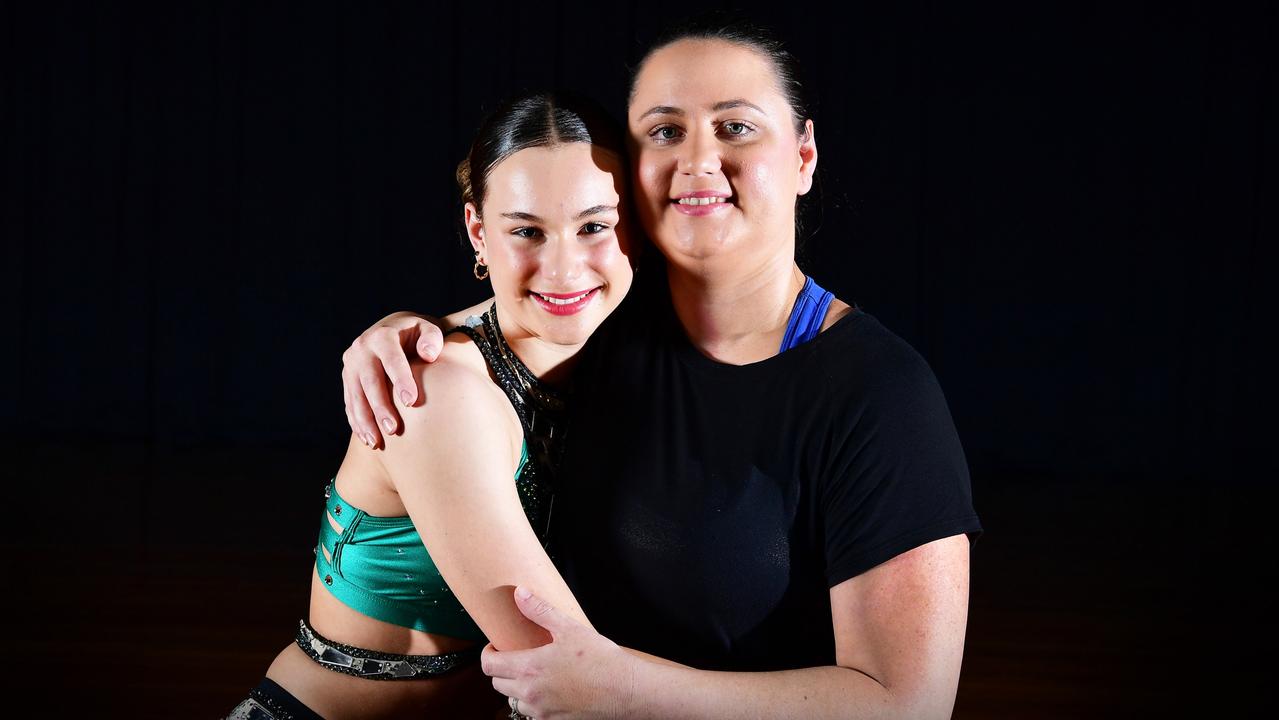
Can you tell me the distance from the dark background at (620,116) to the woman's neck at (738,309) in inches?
156

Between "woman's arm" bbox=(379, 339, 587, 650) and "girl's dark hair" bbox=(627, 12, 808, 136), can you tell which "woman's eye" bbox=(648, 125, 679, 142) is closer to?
"girl's dark hair" bbox=(627, 12, 808, 136)

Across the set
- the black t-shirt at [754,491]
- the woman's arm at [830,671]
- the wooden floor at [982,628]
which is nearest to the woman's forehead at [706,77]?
the black t-shirt at [754,491]

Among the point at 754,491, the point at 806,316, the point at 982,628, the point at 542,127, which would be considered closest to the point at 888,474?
the point at 754,491

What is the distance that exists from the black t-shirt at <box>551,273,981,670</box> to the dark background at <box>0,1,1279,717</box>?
12.9 feet

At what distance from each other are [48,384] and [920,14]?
5942 millimetres

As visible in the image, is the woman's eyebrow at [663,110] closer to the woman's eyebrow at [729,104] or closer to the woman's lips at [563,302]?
the woman's eyebrow at [729,104]

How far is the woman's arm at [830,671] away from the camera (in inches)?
49.8

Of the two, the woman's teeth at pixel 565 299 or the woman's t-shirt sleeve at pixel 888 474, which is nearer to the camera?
the woman's t-shirt sleeve at pixel 888 474

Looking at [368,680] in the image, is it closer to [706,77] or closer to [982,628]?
[706,77]

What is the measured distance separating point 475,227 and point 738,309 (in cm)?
39

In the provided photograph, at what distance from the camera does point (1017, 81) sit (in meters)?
6.53

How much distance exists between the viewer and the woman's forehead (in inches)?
57.0

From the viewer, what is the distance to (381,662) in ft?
5.09

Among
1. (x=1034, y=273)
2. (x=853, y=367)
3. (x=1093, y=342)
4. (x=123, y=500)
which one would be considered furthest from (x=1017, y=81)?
(x=853, y=367)
